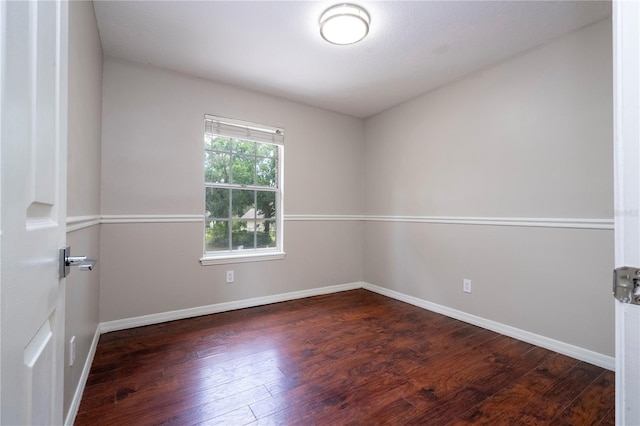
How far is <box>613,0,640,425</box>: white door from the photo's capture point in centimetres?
52

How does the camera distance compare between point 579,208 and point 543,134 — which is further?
point 543,134

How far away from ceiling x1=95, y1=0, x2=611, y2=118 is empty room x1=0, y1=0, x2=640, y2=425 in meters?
0.02

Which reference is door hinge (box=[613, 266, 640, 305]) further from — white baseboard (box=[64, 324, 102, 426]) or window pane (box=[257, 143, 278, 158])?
window pane (box=[257, 143, 278, 158])

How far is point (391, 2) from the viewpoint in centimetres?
177

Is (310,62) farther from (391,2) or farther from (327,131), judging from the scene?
(327,131)

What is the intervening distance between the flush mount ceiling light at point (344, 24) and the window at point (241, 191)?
4.57ft

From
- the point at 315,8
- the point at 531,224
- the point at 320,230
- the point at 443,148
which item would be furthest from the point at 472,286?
the point at 315,8

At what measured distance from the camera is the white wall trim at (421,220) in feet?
6.12

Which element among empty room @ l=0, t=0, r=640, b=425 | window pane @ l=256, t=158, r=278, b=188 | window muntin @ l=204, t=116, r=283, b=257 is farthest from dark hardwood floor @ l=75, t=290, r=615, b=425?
window pane @ l=256, t=158, r=278, b=188

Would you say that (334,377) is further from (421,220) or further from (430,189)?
(430,189)

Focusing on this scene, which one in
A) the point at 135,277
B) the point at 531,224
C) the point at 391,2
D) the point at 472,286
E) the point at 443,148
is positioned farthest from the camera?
the point at 443,148

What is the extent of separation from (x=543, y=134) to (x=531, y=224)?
71 centimetres

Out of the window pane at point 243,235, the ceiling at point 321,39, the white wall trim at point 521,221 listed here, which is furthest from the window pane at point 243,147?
the white wall trim at point 521,221

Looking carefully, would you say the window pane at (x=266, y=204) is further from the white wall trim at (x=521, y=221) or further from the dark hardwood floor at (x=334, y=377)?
the white wall trim at (x=521, y=221)
